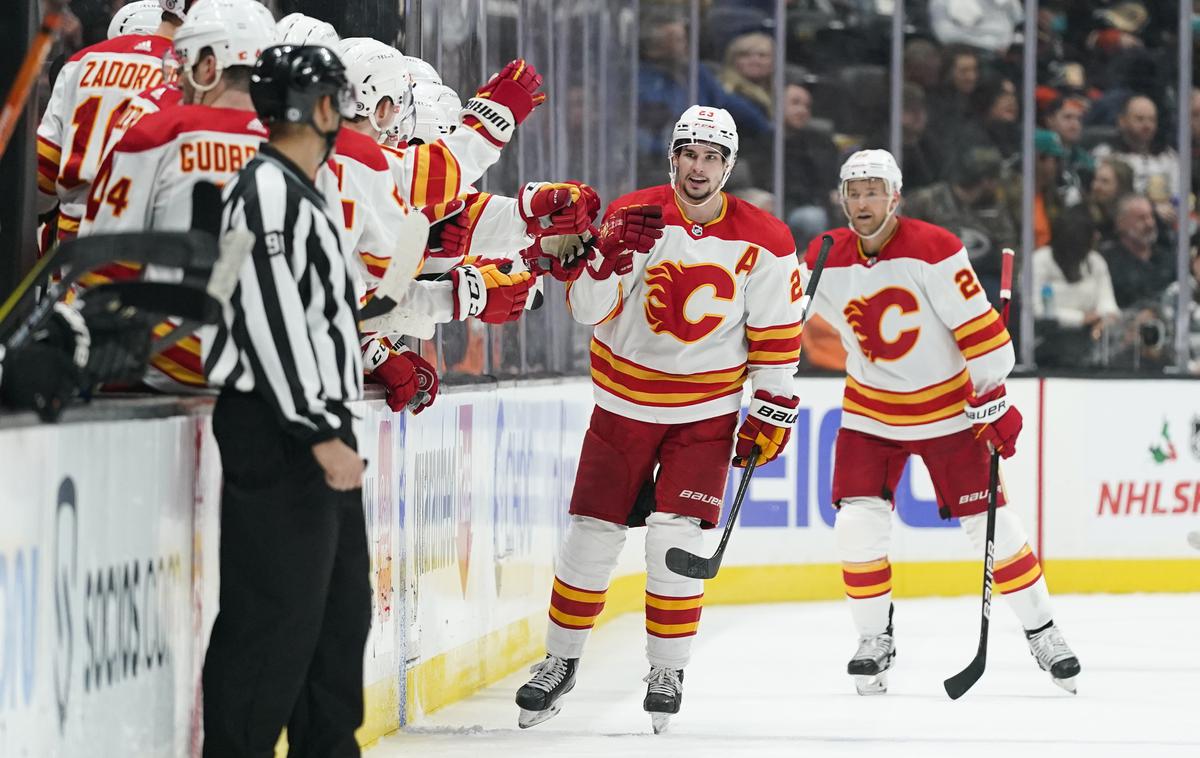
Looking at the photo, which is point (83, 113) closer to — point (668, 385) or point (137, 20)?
point (137, 20)

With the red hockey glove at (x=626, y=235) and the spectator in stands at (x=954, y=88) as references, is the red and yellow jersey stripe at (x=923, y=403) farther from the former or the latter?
the spectator in stands at (x=954, y=88)

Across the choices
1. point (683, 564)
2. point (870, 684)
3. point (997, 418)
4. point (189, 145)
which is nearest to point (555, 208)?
point (683, 564)

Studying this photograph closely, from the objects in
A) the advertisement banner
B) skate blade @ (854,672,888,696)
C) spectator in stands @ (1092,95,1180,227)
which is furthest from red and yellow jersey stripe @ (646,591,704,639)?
spectator in stands @ (1092,95,1180,227)

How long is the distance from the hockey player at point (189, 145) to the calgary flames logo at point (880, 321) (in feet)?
7.71

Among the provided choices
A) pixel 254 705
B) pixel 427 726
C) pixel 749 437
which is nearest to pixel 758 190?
pixel 749 437

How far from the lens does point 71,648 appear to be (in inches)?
95.7

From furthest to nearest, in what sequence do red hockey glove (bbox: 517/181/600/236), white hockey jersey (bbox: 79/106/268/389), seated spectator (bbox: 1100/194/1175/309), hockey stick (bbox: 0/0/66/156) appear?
seated spectator (bbox: 1100/194/1175/309), red hockey glove (bbox: 517/181/600/236), white hockey jersey (bbox: 79/106/268/389), hockey stick (bbox: 0/0/66/156)

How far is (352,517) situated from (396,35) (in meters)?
1.92

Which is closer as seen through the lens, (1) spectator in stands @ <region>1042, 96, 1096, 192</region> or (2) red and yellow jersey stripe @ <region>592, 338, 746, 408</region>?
(2) red and yellow jersey stripe @ <region>592, 338, 746, 408</region>

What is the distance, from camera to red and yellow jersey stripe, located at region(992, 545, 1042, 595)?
4879 millimetres

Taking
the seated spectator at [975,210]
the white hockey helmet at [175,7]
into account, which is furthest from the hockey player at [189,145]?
the seated spectator at [975,210]

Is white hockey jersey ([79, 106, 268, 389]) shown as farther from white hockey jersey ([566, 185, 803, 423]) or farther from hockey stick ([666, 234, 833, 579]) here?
hockey stick ([666, 234, 833, 579])

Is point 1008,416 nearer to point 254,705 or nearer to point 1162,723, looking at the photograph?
point 1162,723

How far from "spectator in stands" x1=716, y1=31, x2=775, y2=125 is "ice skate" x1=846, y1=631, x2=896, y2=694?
3.75 metres
